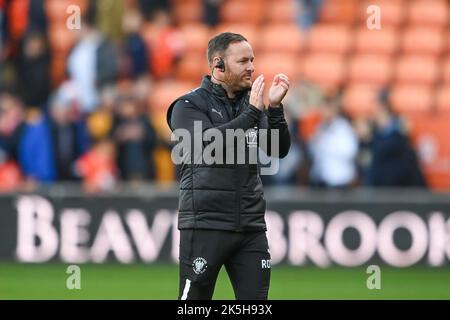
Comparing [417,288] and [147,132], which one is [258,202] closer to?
[417,288]

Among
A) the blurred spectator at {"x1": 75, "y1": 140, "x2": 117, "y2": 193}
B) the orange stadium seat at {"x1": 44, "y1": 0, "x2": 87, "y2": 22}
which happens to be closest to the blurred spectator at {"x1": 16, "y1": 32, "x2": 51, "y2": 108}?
the orange stadium seat at {"x1": 44, "y1": 0, "x2": 87, "y2": 22}

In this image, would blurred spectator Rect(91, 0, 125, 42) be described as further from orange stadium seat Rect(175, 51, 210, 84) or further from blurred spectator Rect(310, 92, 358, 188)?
blurred spectator Rect(310, 92, 358, 188)

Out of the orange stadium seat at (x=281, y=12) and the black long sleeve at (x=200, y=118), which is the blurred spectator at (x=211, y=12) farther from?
the black long sleeve at (x=200, y=118)

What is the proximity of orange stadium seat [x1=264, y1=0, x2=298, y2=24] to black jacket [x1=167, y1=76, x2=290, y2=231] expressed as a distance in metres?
12.1

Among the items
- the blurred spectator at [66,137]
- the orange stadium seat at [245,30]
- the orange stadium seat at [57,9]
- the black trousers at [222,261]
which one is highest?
the orange stadium seat at [57,9]

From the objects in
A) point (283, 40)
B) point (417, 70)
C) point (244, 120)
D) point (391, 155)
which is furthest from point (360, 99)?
point (244, 120)

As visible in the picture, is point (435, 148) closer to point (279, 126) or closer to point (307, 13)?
point (307, 13)

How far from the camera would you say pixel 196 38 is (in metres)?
19.2

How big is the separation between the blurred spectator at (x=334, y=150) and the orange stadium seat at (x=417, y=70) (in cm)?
283

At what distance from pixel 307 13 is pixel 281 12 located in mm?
775

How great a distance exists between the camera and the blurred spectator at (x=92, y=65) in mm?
17438

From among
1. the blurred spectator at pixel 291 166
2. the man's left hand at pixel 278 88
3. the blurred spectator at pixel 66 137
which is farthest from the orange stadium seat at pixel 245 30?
the man's left hand at pixel 278 88

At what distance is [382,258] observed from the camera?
582 inches

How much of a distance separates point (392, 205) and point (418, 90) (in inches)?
151
